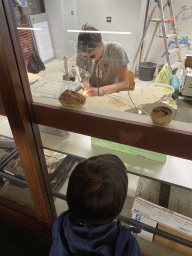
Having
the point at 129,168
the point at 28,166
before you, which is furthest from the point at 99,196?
the point at 28,166

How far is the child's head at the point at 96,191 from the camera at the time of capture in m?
0.71

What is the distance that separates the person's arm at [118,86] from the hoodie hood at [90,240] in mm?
576

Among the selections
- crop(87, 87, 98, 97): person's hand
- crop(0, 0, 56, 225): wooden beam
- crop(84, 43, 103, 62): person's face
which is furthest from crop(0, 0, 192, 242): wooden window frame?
crop(84, 43, 103, 62): person's face

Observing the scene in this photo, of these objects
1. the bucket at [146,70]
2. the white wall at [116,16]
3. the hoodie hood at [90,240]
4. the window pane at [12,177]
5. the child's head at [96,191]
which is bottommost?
the window pane at [12,177]

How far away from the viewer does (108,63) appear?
Answer: 0.84 metres

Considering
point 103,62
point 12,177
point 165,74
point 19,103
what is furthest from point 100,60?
point 12,177

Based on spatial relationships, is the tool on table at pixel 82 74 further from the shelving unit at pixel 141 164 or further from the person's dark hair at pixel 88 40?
the shelving unit at pixel 141 164

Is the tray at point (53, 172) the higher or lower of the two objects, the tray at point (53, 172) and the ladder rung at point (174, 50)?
the lower

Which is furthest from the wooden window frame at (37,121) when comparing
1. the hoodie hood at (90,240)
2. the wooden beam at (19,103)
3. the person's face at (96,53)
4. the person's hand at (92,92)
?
the hoodie hood at (90,240)

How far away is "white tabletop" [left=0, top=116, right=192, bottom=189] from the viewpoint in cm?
99

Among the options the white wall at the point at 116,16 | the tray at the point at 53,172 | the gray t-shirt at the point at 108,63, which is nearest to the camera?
the white wall at the point at 116,16

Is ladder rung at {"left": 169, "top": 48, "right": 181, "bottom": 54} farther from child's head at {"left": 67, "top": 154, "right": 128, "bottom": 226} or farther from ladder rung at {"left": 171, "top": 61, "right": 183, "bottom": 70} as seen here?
child's head at {"left": 67, "top": 154, "right": 128, "bottom": 226}

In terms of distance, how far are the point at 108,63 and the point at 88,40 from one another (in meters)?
0.13

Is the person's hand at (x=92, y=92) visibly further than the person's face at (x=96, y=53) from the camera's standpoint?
Yes
